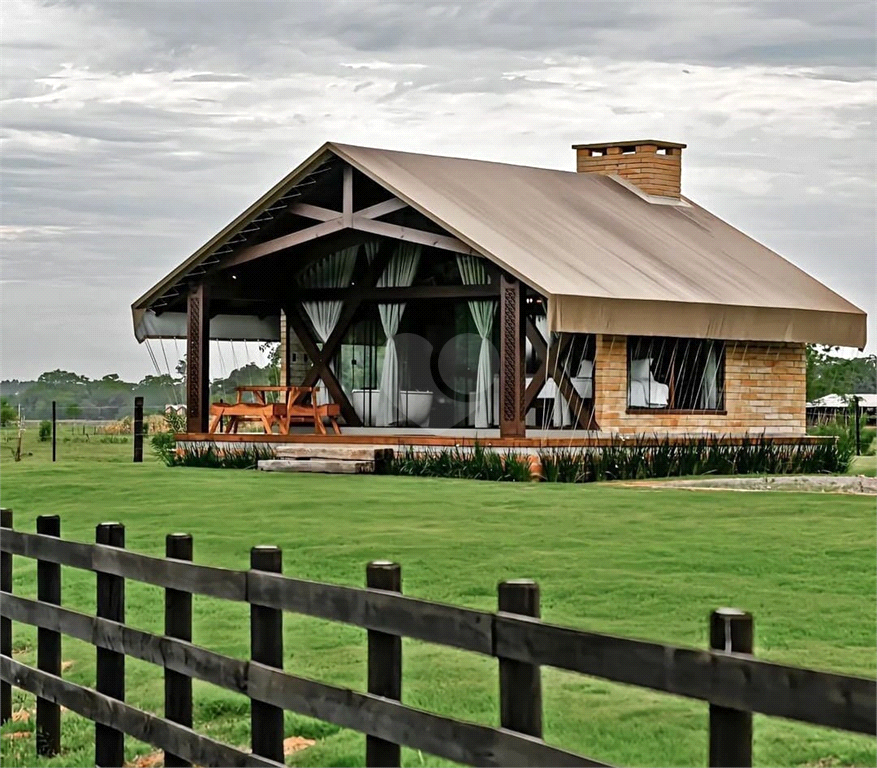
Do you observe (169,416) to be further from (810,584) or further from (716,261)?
(810,584)

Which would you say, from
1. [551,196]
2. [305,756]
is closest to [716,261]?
[551,196]

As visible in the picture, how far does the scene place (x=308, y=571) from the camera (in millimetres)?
11938

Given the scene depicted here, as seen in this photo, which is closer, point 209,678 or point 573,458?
point 209,678

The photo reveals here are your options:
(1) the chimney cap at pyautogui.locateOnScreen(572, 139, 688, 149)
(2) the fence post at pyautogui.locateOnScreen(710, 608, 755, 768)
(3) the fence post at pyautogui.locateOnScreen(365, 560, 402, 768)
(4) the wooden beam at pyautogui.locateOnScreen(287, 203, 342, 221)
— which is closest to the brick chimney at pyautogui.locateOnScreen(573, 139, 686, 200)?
(1) the chimney cap at pyautogui.locateOnScreen(572, 139, 688, 149)

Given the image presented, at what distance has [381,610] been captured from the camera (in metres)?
4.98

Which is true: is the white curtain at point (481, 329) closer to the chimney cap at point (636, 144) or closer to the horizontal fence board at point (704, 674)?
the chimney cap at point (636, 144)

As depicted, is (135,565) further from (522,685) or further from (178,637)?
(522,685)

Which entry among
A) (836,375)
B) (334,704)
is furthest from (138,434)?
(836,375)

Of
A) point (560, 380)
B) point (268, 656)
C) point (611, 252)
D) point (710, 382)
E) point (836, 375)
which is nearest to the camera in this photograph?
point (268, 656)

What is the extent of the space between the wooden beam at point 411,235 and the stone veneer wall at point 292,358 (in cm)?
584

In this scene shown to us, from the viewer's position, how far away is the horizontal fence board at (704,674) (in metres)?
3.49

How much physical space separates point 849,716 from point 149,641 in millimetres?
3511

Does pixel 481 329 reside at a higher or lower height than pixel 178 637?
higher

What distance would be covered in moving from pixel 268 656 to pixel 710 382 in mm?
22750
